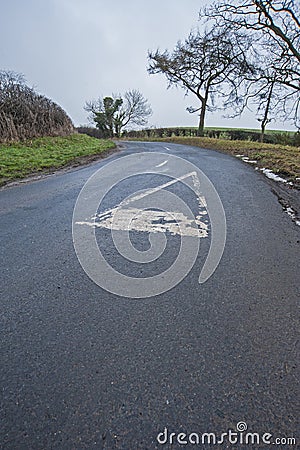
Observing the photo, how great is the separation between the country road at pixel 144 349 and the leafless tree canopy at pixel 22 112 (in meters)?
11.4

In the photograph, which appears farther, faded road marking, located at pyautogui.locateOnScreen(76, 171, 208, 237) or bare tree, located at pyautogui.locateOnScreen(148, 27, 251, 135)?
bare tree, located at pyautogui.locateOnScreen(148, 27, 251, 135)

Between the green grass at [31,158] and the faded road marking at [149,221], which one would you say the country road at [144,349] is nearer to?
the faded road marking at [149,221]

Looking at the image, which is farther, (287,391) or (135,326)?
(135,326)

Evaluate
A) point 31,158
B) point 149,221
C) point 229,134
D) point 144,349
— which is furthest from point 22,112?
point 229,134

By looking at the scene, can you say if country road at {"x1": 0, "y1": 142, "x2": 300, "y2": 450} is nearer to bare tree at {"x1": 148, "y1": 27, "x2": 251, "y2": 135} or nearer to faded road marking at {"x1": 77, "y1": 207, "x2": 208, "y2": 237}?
faded road marking at {"x1": 77, "y1": 207, "x2": 208, "y2": 237}

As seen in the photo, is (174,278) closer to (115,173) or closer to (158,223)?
(158,223)

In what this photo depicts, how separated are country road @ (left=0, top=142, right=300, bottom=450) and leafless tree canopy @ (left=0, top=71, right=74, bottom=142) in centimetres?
1141

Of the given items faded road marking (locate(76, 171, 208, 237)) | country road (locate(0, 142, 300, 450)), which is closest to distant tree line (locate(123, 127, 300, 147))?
faded road marking (locate(76, 171, 208, 237))

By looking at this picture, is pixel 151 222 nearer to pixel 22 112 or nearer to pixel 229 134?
pixel 22 112

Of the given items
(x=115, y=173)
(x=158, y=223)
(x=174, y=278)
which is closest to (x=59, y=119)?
(x=115, y=173)

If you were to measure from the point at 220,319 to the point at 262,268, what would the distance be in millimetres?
997

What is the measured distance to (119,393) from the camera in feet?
5.09

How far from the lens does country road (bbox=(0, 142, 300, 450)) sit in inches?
55.2

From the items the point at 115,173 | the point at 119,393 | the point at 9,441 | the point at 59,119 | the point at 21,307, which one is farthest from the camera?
the point at 59,119
